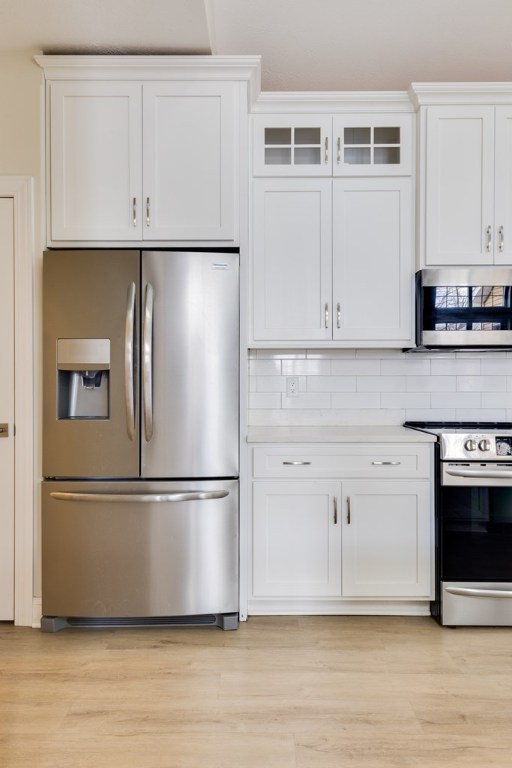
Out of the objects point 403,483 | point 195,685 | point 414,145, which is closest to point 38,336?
point 195,685

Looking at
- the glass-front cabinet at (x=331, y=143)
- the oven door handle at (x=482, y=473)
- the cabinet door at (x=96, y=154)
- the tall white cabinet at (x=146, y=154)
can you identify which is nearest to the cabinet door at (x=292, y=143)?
the glass-front cabinet at (x=331, y=143)

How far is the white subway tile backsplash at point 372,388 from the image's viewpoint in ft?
10.8

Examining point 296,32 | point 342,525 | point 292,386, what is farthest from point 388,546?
point 296,32

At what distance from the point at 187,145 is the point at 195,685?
95.0 inches

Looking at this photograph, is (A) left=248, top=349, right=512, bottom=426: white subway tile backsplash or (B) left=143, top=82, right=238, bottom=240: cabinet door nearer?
(B) left=143, top=82, right=238, bottom=240: cabinet door

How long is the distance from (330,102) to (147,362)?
172 centimetres

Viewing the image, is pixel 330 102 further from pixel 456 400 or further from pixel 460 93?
pixel 456 400

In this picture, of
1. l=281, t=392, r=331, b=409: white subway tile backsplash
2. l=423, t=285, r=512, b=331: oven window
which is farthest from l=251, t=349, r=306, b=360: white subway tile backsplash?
l=423, t=285, r=512, b=331: oven window

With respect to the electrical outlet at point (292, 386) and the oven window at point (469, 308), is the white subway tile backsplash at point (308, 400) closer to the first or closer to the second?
the electrical outlet at point (292, 386)

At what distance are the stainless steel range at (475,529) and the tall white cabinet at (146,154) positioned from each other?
156 cm

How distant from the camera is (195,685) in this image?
211 centimetres

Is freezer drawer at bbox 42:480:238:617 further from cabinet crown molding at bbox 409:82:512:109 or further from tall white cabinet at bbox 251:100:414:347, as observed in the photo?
cabinet crown molding at bbox 409:82:512:109

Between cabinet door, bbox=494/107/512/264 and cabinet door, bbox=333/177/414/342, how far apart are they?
1.50 ft

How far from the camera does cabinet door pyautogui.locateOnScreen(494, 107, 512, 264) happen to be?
2.88m
